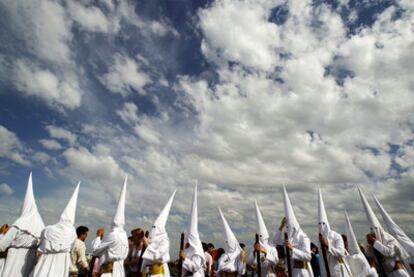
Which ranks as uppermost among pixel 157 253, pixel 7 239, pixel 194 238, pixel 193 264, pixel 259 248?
pixel 194 238

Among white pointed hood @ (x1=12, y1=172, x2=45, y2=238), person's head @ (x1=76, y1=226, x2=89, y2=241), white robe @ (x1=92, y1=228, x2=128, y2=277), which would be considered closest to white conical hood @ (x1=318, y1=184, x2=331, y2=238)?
white robe @ (x1=92, y1=228, x2=128, y2=277)

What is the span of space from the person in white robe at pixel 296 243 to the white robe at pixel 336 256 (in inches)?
29.4

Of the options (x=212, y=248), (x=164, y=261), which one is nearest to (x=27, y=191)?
(x=164, y=261)

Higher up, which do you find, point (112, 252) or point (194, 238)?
point (194, 238)

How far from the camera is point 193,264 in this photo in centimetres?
899

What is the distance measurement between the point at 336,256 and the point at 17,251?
34.8 feet

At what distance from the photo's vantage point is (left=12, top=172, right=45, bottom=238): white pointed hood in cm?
784

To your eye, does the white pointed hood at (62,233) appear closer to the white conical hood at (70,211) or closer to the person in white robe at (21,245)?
the white conical hood at (70,211)

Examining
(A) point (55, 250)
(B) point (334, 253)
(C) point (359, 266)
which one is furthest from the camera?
(C) point (359, 266)

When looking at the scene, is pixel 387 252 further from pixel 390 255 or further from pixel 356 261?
pixel 356 261

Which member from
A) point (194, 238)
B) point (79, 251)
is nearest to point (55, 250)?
point (79, 251)

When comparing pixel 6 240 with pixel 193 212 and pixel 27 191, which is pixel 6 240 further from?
pixel 193 212

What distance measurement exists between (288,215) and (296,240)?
1.44 metres

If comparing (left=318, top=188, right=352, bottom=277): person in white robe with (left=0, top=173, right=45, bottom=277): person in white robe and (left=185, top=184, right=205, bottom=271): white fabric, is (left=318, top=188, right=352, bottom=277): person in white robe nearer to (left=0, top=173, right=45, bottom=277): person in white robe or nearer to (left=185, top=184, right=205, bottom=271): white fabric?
(left=185, top=184, right=205, bottom=271): white fabric
